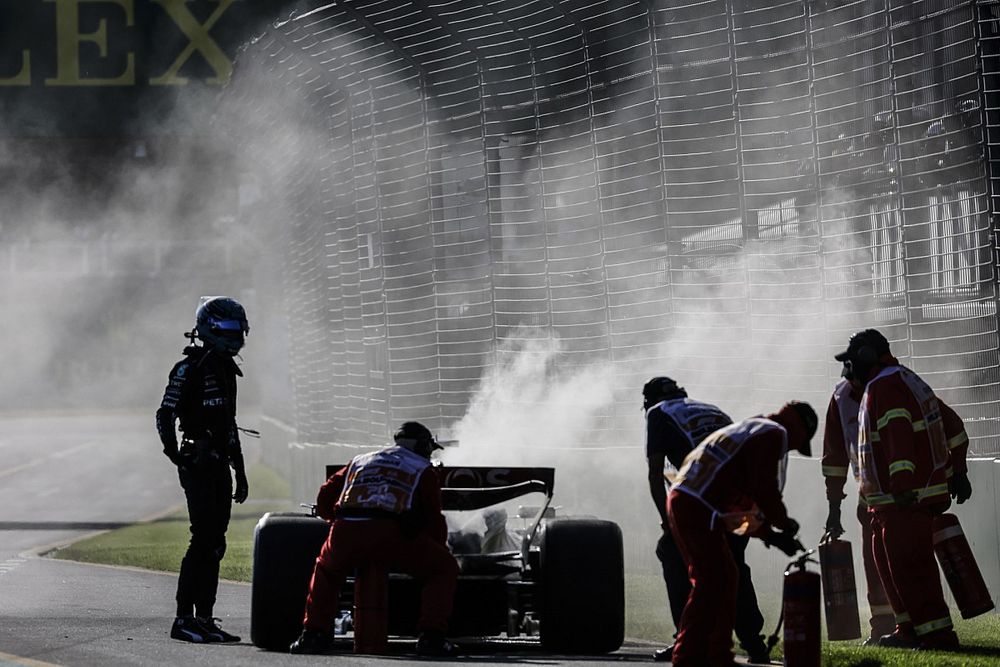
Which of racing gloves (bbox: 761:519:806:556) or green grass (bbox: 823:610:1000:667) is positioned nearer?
racing gloves (bbox: 761:519:806:556)

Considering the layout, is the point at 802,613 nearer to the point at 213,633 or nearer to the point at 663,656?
the point at 663,656

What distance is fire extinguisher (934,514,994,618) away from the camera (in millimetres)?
7918

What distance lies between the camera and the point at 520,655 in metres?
7.81

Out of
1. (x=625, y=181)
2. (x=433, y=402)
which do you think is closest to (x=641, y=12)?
(x=625, y=181)

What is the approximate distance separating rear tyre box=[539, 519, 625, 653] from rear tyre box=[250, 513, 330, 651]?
A: 1048mm

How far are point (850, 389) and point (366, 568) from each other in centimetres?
257

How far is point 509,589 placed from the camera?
7.83 metres

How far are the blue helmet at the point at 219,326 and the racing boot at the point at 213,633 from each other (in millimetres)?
1338

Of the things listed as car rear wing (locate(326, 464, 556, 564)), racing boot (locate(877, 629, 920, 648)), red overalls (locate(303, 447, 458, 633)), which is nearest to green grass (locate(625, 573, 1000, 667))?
racing boot (locate(877, 629, 920, 648))

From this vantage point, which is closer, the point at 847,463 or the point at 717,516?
the point at 717,516

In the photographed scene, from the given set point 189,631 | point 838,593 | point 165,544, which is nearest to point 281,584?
point 189,631

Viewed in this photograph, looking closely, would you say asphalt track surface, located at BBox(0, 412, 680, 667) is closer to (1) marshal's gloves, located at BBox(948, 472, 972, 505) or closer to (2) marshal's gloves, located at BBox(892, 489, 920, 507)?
(2) marshal's gloves, located at BBox(892, 489, 920, 507)

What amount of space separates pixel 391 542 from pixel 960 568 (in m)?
2.70

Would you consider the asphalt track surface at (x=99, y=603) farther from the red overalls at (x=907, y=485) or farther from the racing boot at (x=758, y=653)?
the red overalls at (x=907, y=485)
